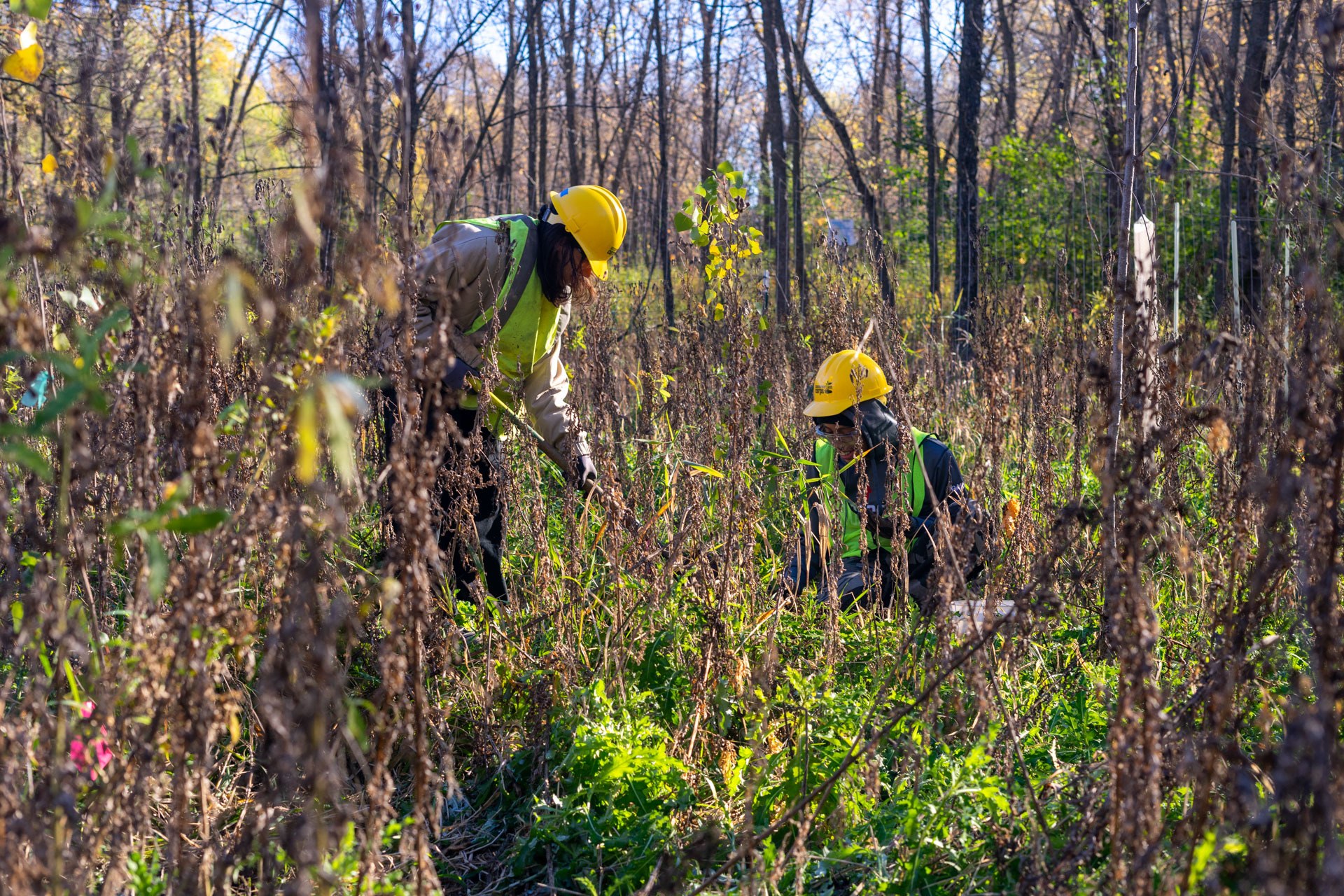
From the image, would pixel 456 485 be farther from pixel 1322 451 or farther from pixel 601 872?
pixel 1322 451

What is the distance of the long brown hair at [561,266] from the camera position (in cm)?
359

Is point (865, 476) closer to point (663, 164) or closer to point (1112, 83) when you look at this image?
point (663, 164)

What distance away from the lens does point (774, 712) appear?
2494 millimetres

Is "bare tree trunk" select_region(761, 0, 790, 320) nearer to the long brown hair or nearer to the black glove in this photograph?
the long brown hair

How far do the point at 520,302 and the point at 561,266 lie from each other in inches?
7.6

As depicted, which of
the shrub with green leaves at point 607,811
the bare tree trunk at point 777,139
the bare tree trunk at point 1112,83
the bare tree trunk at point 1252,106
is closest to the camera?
the shrub with green leaves at point 607,811

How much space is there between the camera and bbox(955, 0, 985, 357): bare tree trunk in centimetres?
845

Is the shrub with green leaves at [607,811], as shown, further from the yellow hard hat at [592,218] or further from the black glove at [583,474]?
the yellow hard hat at [592,218]

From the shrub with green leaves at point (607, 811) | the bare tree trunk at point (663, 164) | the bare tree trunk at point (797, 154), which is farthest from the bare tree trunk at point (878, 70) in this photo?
the shrub with green leaves at point (607, 811)

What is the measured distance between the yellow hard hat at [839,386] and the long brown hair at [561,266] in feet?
2.96

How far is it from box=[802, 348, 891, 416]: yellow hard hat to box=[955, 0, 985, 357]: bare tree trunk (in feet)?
15.9

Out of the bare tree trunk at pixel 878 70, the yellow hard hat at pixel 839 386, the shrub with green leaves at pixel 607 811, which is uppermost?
the bare tree trunk at pixel 878 70

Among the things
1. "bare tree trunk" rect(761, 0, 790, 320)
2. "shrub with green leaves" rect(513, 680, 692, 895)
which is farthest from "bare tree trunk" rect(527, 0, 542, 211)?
"shrub with green leaves" rect(513, 680, 692, 895)

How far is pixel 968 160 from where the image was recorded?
8.64 metres
